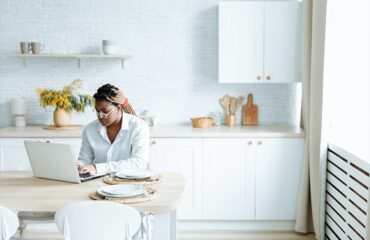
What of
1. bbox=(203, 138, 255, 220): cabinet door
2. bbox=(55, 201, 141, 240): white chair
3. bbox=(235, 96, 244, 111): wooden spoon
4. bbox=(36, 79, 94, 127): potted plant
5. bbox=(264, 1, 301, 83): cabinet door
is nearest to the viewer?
bbox=(55, 201, 141, 240): white chair

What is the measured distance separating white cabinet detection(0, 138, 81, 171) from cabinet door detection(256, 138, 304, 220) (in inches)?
62.3

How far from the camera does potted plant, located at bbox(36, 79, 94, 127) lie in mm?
4781

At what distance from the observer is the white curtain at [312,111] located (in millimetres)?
4158

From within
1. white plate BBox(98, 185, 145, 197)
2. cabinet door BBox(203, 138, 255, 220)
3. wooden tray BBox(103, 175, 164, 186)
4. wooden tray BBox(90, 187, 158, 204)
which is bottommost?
cabinet door BBox(203, 138, 255, 220)

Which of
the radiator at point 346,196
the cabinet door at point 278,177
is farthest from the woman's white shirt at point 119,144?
the cabinet door at point 278,177

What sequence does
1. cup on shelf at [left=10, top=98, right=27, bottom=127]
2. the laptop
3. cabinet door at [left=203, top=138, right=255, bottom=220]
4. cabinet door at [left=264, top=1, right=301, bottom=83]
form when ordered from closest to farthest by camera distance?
the laptop
cabinet door at [left=203, top=138, right=255, bottom=220]
cabinet door at [left=264, top=1, right=301, bottom=83]
cup on shelf at [left=10, top=98, right=27, bottom=127]

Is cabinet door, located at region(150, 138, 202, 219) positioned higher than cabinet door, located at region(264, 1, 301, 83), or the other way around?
cabinet door, located at region(264, 1, 301, 83)

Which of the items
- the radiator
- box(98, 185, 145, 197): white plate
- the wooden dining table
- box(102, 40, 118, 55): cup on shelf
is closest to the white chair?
the wooden dining table

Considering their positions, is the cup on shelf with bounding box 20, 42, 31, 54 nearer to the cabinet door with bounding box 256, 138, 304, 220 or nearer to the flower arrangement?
the flower arrangement

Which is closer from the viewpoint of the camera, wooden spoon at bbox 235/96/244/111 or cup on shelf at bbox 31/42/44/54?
cup on shelf at bbox 31/42/44/54

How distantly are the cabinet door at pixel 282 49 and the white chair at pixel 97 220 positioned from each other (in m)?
2.77

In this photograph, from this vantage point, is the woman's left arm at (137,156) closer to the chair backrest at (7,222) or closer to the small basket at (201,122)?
the chair backrest at (7,222)

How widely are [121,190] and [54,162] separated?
49cm

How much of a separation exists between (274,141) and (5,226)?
2.69 meters
